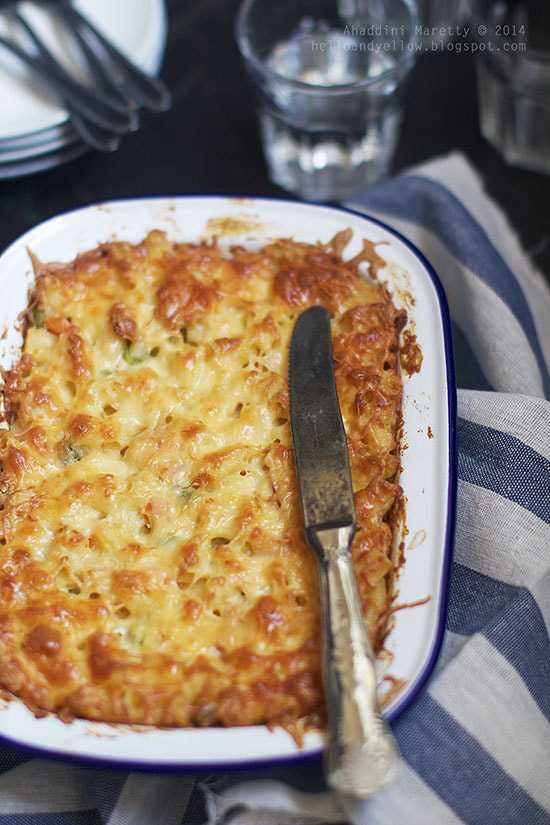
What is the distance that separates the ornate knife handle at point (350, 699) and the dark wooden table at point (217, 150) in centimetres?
150

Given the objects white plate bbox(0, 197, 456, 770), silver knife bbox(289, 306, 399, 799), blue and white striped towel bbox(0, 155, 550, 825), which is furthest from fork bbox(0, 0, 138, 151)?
blue and white striped towel bbox(0, 155, 550, 825)

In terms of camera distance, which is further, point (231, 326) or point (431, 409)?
point (231, 326)

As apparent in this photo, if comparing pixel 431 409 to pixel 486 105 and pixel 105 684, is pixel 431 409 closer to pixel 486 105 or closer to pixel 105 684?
pixel 105 684

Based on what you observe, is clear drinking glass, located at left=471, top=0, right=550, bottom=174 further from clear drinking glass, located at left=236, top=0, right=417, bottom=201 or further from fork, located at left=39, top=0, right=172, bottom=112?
fork, located at left=39, top=0, right=172, bottom=112

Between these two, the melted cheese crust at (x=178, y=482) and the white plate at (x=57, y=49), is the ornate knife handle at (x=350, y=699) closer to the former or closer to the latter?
the melted cheese crust at (x=178, y=482)

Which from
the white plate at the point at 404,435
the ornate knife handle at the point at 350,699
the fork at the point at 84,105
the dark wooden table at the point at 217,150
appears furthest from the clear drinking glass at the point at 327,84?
the ornate knife handle at the point at 350,699

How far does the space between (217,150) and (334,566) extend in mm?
1826

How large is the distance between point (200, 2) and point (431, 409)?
2269mm

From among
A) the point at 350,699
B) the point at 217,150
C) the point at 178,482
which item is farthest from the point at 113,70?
the point at 350,699

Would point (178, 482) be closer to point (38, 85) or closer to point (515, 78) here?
point (38, 85)

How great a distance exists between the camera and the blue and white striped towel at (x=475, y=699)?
159cm

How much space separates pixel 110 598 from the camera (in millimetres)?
1686

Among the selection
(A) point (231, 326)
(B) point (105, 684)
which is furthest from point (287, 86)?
(B) point (105, 684)

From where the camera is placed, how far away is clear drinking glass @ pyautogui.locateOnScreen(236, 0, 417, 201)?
2.71 meters
